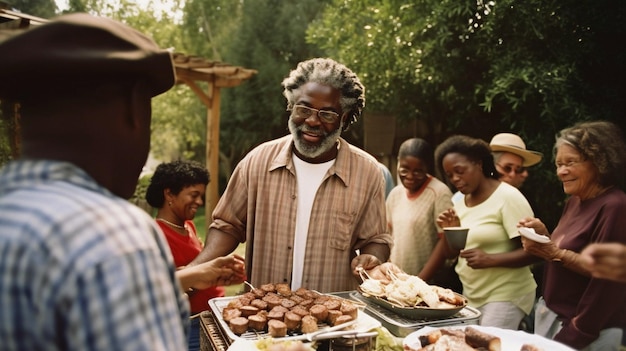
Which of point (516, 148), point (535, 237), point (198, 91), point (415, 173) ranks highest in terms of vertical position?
point (198, 91)

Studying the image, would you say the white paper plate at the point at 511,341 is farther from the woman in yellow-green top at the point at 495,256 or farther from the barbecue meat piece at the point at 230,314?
the woman in yellow-green top at the point at 495,256

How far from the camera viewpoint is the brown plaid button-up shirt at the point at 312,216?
2.88m

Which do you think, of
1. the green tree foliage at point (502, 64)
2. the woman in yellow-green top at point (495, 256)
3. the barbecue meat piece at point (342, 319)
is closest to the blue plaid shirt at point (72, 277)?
the barbecue meat piece at point (342, 319)

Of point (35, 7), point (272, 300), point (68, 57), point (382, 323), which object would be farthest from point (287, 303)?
point (35, 7)

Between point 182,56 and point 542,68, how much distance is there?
5.43 metres

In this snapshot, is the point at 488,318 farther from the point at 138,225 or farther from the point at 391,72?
the point at 391,72

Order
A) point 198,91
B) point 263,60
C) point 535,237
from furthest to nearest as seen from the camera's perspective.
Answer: point 263,60, point 198,91, point 535,237

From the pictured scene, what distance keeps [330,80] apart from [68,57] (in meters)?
2.20

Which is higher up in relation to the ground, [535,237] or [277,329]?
[535,237]

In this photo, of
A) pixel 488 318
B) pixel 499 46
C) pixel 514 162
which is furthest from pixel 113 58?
pixel 499 46

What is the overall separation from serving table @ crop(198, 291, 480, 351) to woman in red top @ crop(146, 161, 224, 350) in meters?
1.02

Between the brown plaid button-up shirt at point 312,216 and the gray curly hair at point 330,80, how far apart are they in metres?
0.32

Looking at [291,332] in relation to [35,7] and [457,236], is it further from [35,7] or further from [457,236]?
[35,7]

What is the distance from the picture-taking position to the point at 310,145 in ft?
9.81
